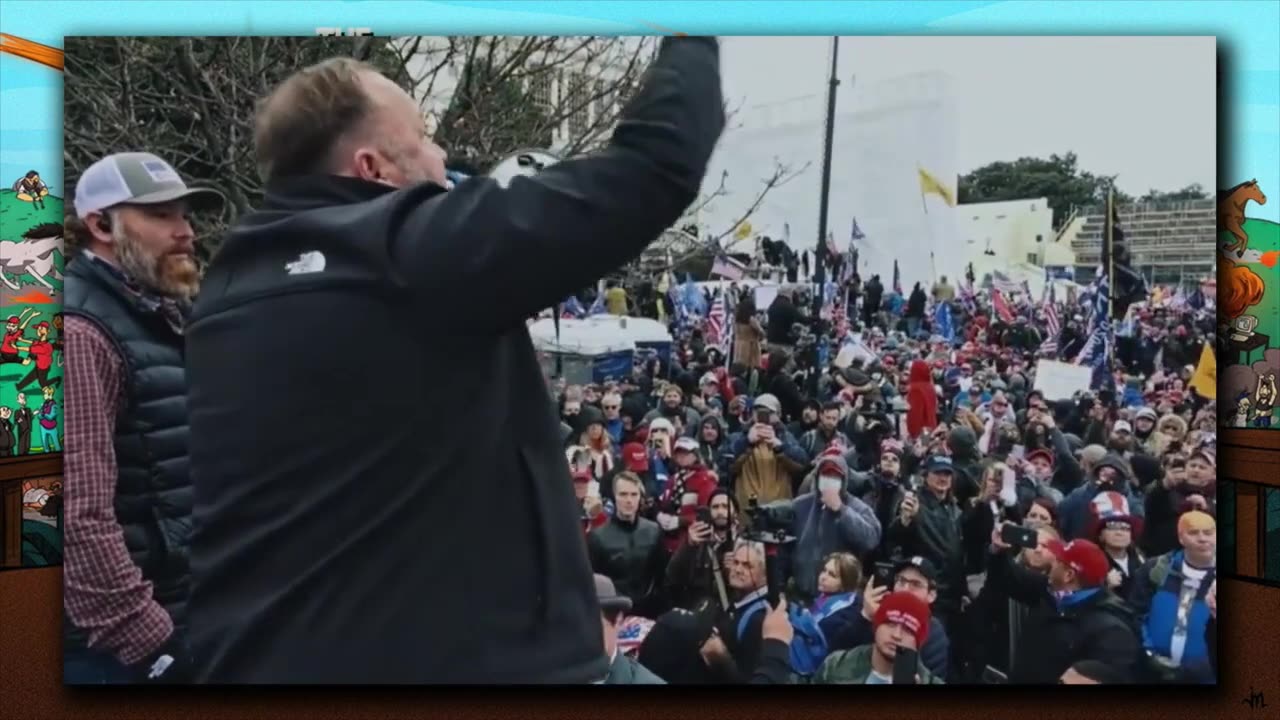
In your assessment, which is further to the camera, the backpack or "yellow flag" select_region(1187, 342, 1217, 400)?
"yellow flag" select_region(1187, 342, 1217, 400)

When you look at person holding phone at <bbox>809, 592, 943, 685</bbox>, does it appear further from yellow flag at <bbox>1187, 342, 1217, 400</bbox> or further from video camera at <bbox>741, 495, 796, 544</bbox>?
yellow flag at <bbox>1187, 342, 1217, 400</bbox>

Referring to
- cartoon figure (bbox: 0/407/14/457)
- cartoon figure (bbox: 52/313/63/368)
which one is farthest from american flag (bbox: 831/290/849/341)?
cartoon figure (bbox: 0/407/14/457)

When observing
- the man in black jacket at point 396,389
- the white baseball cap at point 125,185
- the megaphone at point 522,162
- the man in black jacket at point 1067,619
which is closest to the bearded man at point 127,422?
the white baseball cap at point 125,185

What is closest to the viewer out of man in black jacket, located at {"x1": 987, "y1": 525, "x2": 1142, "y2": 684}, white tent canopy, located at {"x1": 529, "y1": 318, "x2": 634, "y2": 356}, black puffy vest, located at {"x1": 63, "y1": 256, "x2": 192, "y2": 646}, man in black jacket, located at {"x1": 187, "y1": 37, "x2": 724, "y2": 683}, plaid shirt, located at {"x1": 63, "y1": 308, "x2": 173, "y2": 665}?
man in black jacket, located at {"x1": 187, "y1": 37, "x2": 724, "y2": 683}

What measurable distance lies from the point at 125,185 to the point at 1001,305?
3371 millimetres

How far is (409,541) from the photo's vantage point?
2.86 m

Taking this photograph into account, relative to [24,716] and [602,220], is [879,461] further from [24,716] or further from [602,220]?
[24,716]

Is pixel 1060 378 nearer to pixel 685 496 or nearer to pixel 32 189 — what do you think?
pixel 685 496

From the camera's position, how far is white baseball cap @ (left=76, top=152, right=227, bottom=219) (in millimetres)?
4754

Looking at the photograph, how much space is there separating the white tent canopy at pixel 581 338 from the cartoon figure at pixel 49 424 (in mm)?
1877

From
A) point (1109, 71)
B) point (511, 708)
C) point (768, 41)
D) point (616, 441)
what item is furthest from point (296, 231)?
point (1109, 71)

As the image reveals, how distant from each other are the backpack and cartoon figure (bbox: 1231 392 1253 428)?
1.83 meters

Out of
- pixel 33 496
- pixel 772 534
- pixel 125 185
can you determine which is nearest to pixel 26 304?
pixel 125 185

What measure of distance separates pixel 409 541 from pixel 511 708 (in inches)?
52.9
